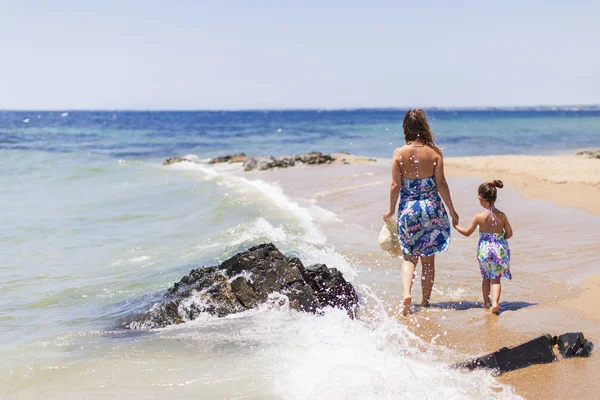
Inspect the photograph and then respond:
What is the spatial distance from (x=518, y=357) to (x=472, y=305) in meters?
1.76

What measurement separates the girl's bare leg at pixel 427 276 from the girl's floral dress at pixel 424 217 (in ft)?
0.25

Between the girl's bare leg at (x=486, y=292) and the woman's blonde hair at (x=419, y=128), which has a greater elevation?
the woman's blonde hair at (x=419, y=128)

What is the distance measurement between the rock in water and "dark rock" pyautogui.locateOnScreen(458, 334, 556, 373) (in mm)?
1815

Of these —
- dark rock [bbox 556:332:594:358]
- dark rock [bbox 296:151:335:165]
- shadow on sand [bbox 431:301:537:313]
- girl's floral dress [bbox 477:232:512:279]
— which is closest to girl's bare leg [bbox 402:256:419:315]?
shadow on sand [bbox 431:301:537:313]

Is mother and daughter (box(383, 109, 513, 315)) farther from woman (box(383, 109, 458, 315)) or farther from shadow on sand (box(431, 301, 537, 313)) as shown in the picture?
shadow on sand (box(431, 301, 537, 313))

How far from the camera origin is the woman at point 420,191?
574 cm

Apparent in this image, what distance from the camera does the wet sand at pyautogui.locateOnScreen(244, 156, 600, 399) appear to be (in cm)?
463

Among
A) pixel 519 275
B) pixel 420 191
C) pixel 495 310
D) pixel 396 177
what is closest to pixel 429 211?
pixel 420 191

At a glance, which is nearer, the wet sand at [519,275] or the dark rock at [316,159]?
the wet sand at [519,275]

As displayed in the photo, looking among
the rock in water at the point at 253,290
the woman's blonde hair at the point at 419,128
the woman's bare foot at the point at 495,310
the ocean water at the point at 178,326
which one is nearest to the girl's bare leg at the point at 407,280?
the ocean water at the point at 178,326

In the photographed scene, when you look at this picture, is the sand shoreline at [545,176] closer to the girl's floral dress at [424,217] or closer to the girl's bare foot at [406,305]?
the girl's floral dress at [424,217]

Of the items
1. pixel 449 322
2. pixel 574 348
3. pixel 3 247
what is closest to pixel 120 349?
pixel 449 322

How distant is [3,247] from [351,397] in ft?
28.5

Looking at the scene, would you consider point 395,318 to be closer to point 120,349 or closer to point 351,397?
point 351,397
